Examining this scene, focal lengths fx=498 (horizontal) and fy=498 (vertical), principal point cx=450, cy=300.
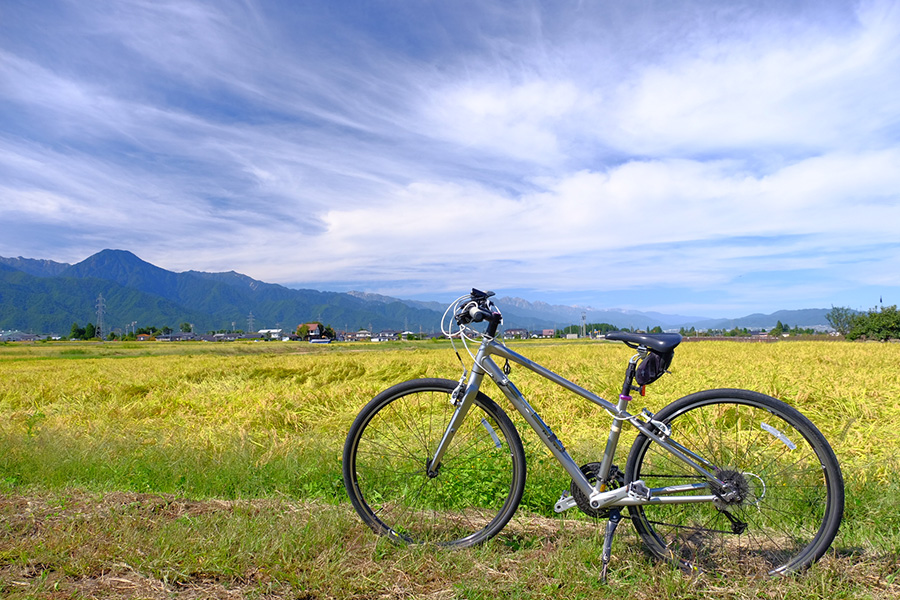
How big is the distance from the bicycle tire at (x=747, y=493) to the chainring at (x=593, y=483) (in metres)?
0.07

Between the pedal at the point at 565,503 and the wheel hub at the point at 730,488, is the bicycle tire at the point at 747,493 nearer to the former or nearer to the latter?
the wheel hub at the point at 730,488

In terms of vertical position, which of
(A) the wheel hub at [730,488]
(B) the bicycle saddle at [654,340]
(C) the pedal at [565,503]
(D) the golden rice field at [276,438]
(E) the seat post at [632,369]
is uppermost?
(B) the bicycle saddle at [654,340]

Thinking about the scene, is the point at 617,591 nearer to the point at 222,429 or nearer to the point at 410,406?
the point at 410,406

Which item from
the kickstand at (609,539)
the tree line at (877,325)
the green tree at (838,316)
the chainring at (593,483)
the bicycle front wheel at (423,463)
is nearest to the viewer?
the kickstand at (609,539)

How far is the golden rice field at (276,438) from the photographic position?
3.56 metres

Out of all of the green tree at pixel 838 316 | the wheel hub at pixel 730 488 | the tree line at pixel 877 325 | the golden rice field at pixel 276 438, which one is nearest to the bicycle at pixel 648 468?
the wheel hub at pixel 730 488

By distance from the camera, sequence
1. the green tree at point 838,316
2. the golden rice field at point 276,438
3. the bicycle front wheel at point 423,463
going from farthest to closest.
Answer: the green tree at point 838,316 → the golden rice field at point 276,438 → the bicycle front wheel at point 423,463

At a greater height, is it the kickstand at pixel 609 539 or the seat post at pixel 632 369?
the seat post at pixel 632 369

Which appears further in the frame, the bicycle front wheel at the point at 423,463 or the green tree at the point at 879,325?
the green tree at the point at 879,325

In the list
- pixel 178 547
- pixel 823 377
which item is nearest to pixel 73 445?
pixel 178 547

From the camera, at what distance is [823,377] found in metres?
8.98

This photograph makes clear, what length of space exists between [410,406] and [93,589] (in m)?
2.00

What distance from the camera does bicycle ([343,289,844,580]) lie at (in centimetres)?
293

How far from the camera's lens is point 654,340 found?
9.59ft
